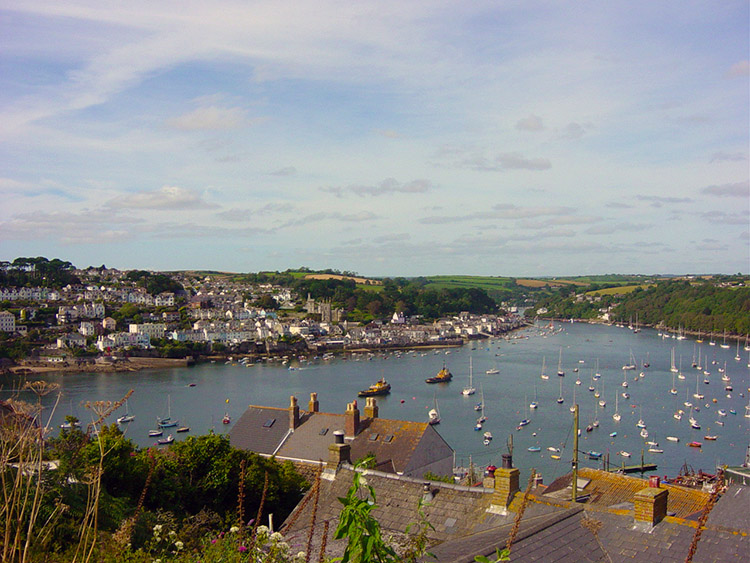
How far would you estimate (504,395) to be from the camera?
42250 millimetres

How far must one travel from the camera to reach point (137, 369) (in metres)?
59.1

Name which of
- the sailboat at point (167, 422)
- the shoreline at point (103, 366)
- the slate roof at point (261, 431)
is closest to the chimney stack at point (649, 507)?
the slate roof at point (261, 431)

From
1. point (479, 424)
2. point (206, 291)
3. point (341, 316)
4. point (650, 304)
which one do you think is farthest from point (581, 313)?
point (479, 424)

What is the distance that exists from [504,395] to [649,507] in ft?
124

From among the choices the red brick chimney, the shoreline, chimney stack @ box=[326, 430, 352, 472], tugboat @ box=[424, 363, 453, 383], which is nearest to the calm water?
tugboat @ box=[424, 363, 453, 383]

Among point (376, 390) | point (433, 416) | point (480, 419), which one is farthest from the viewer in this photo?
point (376, 390)

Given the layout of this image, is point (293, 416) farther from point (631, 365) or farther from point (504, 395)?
point (631, 365)

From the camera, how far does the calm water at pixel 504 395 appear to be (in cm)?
2900

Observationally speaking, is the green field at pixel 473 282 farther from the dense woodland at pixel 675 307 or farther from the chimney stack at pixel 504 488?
the chimney stack at pixel 504 488

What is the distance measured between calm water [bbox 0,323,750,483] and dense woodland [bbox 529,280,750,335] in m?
13.0

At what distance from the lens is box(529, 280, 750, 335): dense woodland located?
8400 cm

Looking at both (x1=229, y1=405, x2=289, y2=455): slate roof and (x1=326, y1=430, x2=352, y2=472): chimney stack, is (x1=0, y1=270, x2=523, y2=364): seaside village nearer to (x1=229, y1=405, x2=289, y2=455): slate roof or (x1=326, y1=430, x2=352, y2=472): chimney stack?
(x1=229, y1=405, x2=289, y2=455): slate roof

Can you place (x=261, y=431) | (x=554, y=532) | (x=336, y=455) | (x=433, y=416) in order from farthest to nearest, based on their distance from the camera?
(x=433, y=416) → (x=261, y=431) → (x=336, y=455) → (x=554, y=532)

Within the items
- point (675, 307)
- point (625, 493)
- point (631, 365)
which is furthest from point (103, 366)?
point (675, 307)
